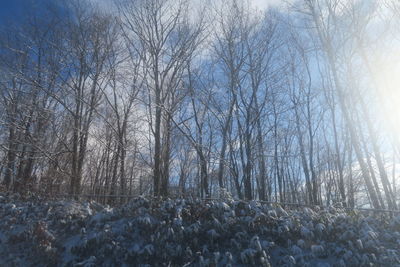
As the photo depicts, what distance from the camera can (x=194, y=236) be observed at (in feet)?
17.1

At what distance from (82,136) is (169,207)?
7668 mm

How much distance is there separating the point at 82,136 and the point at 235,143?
7173mm

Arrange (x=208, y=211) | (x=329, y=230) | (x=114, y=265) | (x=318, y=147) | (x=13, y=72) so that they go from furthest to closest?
(x=318, y=147) < (x=13, y=72) < (x=208, y=211) < (x=329, y=230) < (x=114, y=265)

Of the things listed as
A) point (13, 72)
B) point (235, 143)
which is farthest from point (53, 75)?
point (235, 143)

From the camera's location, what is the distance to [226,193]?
6734 mm

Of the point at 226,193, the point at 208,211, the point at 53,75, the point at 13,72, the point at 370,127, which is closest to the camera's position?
the point at 208,211

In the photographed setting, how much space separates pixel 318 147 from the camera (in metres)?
24.8

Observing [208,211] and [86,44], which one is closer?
[208,211]

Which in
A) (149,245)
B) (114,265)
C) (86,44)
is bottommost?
(114,265)

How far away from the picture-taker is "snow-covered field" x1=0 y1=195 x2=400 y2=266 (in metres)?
4.75

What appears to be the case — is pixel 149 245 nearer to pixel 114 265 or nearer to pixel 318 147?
pixel 114 265

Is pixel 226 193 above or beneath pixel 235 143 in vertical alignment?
beneath

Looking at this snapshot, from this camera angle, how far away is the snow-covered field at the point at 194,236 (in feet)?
15.6

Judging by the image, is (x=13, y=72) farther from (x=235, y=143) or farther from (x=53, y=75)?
(x=235, y=143)
